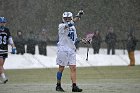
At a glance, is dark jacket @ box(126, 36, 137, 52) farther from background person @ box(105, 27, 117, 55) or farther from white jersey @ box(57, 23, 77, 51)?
white jersey @ box(57, 23, 77, 51)

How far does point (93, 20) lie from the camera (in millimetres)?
37406

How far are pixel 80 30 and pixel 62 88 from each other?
1923cm

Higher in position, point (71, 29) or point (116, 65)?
point (71, 29)

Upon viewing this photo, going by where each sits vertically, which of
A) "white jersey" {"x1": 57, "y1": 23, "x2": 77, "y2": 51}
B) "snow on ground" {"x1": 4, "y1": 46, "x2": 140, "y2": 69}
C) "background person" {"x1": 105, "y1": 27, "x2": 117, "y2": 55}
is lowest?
"snow on ground" {"x1": 4, "y1": 46, "x2": 140, "y2": 69}

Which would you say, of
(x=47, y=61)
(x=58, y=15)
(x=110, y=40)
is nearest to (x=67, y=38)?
(x=47, y=61)

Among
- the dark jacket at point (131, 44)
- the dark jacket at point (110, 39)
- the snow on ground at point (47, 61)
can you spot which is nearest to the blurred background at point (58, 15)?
the dark jacket at point (110, 39)

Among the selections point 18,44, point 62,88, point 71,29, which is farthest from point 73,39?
point 18,44

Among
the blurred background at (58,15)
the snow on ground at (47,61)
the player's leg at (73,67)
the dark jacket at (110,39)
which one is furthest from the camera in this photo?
the blurred background at (58,15)

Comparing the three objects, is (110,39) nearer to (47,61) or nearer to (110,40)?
(110,40)

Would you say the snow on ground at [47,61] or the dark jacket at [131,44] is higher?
the dark jacket at [131,44]

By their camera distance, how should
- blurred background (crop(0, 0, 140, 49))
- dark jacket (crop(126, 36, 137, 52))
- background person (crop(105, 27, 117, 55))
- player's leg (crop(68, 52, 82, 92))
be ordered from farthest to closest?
blurred background (crop(0, 0, 140, 49)) → background person (crop(105, 27, 117, 55)) → dark jacket (crop(126, 36, 137, 52)) → player's leg (crop(68, 52, 82, 92))

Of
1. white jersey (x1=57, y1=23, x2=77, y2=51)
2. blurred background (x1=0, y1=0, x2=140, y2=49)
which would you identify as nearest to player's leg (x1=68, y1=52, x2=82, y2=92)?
white jersey (x1=57, y1=23, x2=77, y2=51)

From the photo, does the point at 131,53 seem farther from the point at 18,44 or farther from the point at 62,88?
the point at 62,88

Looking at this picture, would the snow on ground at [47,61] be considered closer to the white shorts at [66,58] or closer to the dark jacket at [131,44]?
the dark jacket at [131,44]
